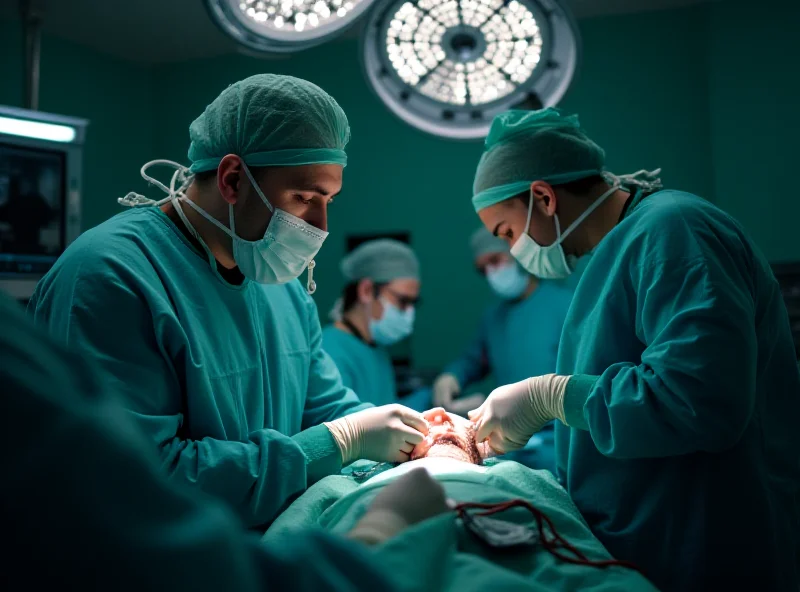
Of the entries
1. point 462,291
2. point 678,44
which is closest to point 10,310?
point 462,291

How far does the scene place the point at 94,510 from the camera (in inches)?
20.1

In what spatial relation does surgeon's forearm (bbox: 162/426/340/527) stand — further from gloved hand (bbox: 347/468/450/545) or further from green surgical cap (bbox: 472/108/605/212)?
green surgical cap (bbox: 472/108/605/212)

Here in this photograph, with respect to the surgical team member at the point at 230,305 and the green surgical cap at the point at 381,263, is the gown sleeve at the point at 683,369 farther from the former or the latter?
the green surgical cap at the point at 381,263

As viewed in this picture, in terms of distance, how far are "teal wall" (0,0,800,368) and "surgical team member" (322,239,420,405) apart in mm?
755

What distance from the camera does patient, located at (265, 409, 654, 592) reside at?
811 millimetres

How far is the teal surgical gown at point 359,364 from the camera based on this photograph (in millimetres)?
3469

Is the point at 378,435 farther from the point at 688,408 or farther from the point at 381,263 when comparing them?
the point at 381,263

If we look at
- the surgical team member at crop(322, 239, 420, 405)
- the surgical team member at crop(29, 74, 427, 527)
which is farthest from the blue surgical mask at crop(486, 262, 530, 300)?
the surgical team member at crop(29, 74, 427, 527)

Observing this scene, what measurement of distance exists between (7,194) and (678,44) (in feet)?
12.5

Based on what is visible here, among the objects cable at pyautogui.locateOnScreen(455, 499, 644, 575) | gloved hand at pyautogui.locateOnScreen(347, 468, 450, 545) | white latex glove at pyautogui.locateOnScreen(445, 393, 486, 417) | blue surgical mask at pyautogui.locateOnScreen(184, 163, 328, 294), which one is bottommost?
white latex glove at pyautogui.locateOnScreen(445, 393, 486, 417)

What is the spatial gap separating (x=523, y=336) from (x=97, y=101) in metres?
3.24

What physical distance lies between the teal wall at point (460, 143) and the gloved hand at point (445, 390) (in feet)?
2.28

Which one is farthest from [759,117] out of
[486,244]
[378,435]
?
[378,435]

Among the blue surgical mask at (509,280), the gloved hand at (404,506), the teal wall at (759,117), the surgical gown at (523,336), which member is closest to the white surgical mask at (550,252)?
the gloved hand at (404,506)
